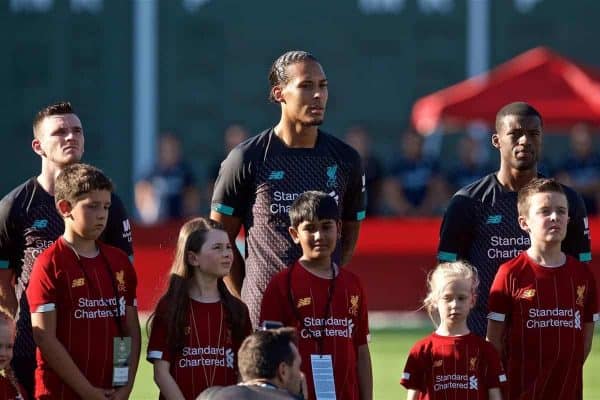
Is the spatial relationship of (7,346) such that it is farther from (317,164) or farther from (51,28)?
Result: (51,28)

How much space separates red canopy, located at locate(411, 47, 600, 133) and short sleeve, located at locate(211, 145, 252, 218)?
39.4 feet

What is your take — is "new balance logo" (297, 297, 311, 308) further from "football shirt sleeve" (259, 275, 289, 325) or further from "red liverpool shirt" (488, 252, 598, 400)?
"red liverpool shirt" (488, 252, 598, 400)

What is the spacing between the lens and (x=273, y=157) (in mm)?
8531

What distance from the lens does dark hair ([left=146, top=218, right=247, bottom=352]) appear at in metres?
8.09

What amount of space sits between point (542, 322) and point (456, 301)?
18.0 inches

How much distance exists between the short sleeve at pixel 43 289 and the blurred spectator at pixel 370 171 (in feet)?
38.6

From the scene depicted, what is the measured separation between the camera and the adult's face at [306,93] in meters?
8.39

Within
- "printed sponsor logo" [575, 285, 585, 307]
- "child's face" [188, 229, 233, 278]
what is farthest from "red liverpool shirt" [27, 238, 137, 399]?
"printed sponsor logo" [575, 285, 585, 307]

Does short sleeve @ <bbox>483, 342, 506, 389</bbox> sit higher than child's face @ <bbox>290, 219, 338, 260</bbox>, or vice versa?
child's face @ <bbox>290, 219, 338, 260</bbox>

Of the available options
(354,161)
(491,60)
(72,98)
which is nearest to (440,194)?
(491,60)

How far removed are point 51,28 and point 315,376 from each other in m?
15.4

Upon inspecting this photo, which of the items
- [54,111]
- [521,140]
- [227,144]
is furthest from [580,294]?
[227,144]

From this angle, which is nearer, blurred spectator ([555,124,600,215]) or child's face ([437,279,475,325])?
child's face ([437,279,475,325])

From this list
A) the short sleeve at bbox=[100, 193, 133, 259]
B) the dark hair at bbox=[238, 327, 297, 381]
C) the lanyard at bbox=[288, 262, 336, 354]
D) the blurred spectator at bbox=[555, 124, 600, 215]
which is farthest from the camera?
the blurred spectator at bbox=[555, 124, 600, 215]
